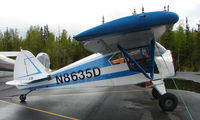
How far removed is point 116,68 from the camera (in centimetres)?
493

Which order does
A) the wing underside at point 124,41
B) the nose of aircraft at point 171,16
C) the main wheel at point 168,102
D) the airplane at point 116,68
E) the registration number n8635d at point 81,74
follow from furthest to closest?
the registration number n8635d at point 81,74
the airplane at point 116,68
the main wheel at point 168,102
the wing underside at point 124,41
the nose of aircraft at point 171,16

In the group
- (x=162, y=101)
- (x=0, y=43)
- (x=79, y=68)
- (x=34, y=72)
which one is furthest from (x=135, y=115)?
(x=0, y=43)

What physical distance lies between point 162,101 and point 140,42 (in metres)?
1.87

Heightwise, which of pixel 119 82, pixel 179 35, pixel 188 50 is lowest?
pixel 119 82

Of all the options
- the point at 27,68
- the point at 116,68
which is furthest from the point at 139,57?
the point at 27,68

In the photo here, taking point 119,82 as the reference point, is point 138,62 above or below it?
above

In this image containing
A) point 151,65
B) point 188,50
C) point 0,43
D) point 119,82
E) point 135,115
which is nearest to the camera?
point 135,115

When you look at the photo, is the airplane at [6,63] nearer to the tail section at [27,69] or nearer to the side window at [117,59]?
the tail section at [27,69]

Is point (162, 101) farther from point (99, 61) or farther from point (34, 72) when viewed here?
point (34, 72)

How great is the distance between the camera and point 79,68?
515 centimetres

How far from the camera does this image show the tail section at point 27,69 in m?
5.56

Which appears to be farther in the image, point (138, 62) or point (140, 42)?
point (138, 62)

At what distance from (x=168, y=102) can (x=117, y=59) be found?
200 cm

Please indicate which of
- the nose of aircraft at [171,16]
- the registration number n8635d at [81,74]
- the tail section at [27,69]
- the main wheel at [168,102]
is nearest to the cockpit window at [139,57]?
the registration number n8635d at [81,74]
